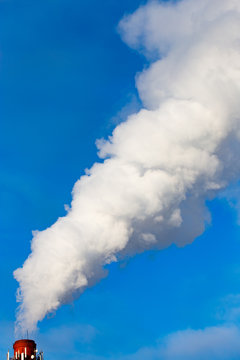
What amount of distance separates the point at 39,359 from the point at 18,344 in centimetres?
375

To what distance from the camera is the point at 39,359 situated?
82625mm

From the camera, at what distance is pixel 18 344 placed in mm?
82312
